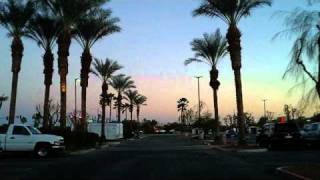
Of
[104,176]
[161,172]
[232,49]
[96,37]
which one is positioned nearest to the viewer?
[104,176]

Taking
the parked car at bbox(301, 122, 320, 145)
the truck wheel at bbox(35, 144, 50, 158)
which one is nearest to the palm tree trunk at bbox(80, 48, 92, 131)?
the truck wheel at bbox(35, 144, 50, 158)

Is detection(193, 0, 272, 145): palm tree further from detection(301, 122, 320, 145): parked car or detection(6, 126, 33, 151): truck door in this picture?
detection(6, 126, 33, 151): truck door

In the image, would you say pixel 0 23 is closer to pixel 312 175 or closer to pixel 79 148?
pixel 79 148

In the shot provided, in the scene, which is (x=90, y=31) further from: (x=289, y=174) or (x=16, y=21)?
(x=289, y=174)

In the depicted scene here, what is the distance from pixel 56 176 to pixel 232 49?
27439 millimetres

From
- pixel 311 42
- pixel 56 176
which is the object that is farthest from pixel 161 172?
pixel 311 42

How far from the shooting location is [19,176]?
878 inches

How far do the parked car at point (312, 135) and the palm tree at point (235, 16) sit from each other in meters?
4.88

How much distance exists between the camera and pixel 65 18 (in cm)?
4822

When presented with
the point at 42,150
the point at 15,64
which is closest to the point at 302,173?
the point at 42,150

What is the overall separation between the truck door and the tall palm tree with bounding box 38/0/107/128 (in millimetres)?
12008

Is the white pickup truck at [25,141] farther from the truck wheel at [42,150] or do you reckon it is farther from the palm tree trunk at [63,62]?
the palm tree trunk at [63,62]

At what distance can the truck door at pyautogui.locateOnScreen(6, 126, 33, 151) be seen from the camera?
3650 centimetres

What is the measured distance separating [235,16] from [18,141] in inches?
768
